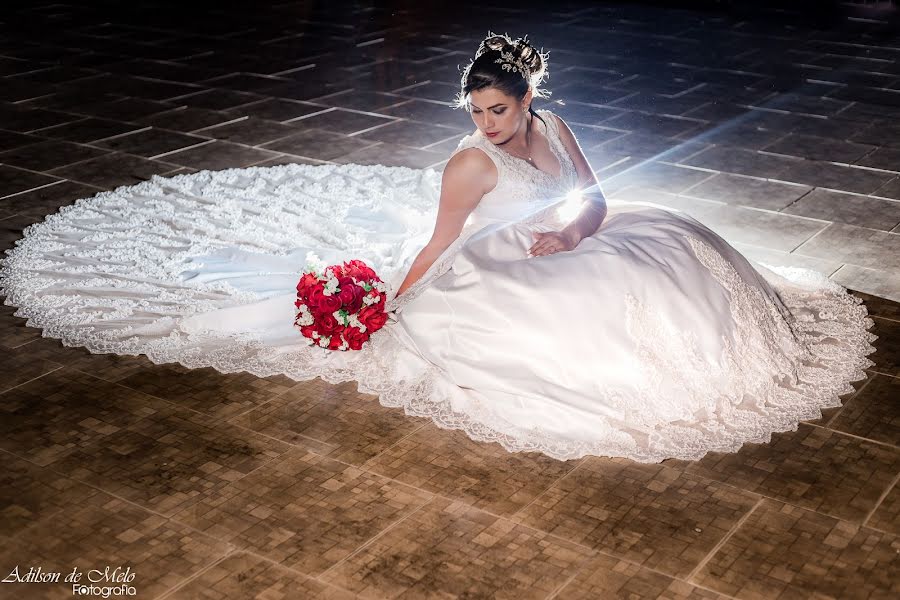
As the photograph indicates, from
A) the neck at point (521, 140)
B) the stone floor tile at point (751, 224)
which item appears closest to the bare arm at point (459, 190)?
the neck at point (521, 140)

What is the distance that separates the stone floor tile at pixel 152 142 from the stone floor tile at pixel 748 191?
2.82m

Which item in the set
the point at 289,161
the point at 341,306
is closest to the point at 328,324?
the point at 341,306

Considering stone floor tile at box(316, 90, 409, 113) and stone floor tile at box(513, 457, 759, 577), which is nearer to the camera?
stone floor tile at box(513, 457, 759, 577)

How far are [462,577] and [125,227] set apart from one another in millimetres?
2828

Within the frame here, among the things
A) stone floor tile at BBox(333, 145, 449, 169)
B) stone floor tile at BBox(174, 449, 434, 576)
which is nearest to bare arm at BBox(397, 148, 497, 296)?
stone floor tile at BBox(174, 449, 434, 576)

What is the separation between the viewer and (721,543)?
257 cm

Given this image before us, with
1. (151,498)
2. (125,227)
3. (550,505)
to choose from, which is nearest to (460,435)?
(550,505)

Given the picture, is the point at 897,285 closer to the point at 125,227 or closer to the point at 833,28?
the point at 125,227

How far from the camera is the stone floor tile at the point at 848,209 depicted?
4820 mm

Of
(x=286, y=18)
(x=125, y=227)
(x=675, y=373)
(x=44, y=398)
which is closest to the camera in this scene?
(x=675, y=373)

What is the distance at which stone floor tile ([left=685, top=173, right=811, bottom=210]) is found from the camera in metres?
5.10

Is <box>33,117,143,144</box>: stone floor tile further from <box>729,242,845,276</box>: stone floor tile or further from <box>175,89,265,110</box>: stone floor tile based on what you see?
<box>729,242,845,276</box>: stone floor tile

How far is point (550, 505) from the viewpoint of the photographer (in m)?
2.73

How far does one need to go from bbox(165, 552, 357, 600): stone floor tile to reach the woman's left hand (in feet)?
4.31
